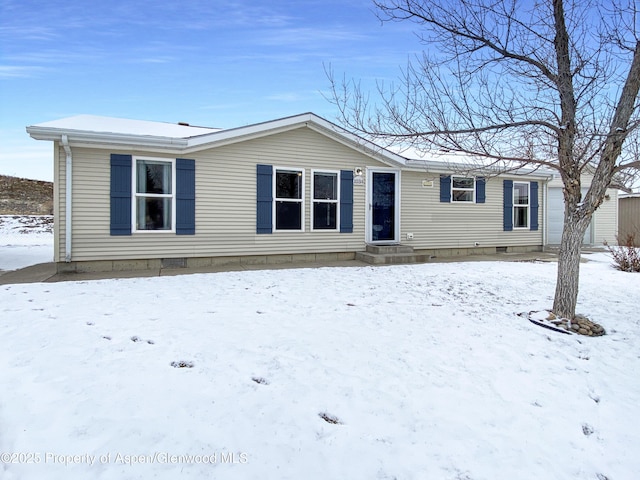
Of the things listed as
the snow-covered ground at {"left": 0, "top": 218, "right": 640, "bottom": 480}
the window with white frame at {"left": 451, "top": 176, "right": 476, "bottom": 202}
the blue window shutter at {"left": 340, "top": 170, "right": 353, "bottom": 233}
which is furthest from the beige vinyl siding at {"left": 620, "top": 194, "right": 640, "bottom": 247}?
the snow-covered ground at {"left": 0, "top": 218, "right": 640, "bottom": 480}

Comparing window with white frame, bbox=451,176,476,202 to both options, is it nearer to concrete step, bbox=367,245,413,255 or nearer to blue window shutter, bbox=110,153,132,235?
concrete step, bbox=367,245,413,255

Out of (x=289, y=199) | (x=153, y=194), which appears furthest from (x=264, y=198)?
(x=153, y=194)

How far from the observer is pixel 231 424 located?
2.34m

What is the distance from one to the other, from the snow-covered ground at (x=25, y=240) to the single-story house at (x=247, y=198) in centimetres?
258

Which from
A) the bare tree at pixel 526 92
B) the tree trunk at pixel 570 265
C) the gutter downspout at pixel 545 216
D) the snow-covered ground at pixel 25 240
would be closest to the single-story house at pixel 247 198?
the gutter downspout at pixel 545 216

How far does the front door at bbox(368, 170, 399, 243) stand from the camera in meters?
9.83

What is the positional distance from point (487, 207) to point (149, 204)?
342 inches

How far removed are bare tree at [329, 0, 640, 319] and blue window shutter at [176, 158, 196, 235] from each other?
428 cm

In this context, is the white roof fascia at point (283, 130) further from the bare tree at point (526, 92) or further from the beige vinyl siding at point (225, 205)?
the bare tree at point (526, 92)

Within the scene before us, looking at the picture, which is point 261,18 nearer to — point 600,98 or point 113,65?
point 113,65

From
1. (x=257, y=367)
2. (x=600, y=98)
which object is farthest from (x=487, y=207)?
(x=257, y=367)

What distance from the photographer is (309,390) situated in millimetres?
2783

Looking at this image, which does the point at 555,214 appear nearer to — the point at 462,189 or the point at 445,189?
the point at 462,189

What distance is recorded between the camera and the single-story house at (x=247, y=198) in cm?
735
